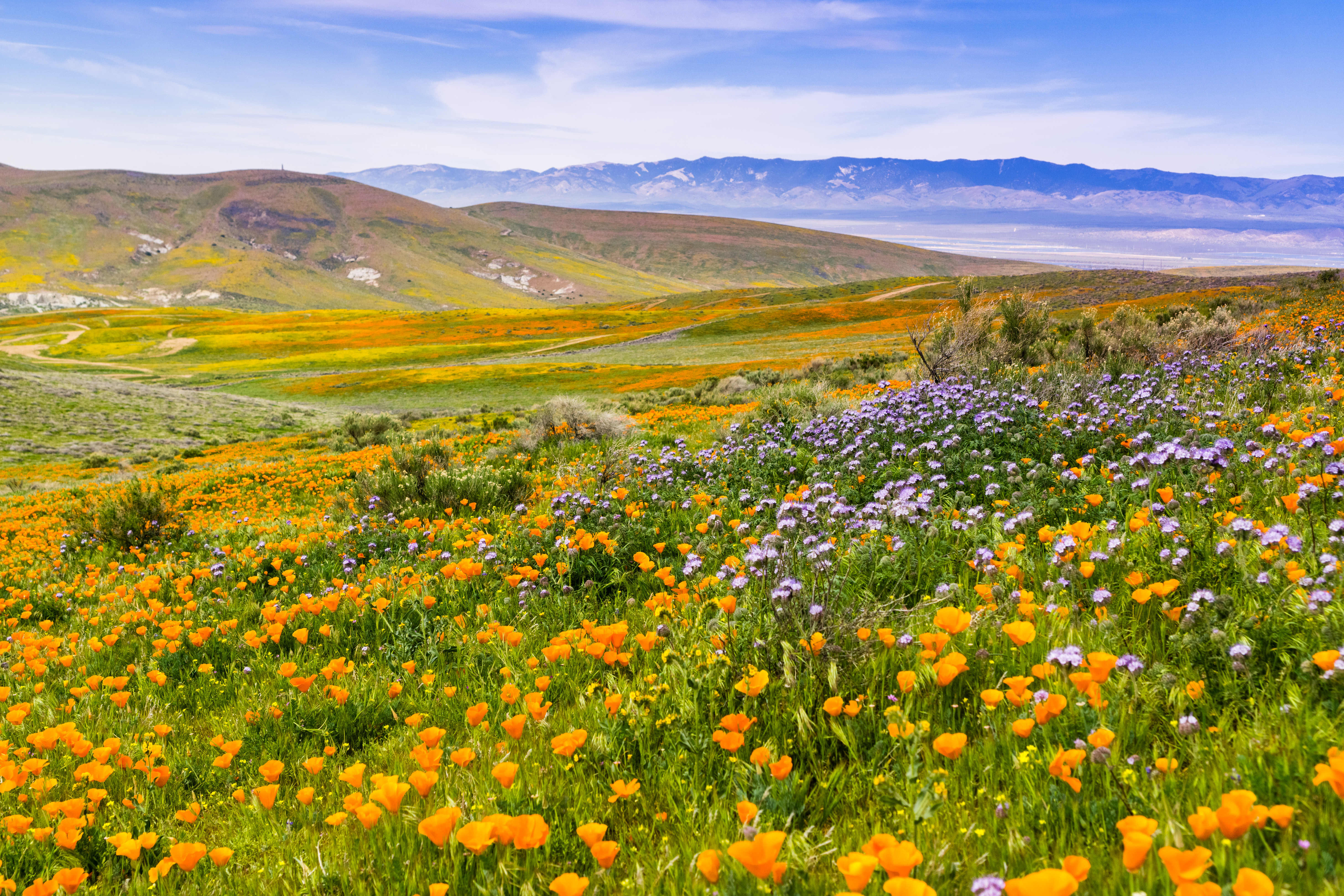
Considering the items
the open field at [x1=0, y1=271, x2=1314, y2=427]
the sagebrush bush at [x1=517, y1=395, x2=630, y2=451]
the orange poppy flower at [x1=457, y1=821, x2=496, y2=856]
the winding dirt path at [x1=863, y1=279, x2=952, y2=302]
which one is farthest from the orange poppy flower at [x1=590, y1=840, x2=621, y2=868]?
the winding dirt path at [x1=863, y1=279, x2=952, y2=302]

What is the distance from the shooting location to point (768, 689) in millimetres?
2672

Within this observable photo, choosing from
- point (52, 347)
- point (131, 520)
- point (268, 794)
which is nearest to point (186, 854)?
point (268, 794)

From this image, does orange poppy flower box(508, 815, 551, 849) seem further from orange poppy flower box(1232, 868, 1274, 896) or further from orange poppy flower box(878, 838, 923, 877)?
orange poppy flower box(1232, 868, 1274, 896)

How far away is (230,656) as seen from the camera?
4.24 m

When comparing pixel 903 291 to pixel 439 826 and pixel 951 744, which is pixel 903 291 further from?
pixel 439 826

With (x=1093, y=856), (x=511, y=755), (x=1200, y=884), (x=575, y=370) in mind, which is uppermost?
(x=1200, y=884)

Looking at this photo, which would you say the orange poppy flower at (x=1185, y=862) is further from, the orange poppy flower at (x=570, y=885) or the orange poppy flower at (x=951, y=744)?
the orange poppy flower at (x=570, y=885)

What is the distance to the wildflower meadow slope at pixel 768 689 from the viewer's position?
1.77 m

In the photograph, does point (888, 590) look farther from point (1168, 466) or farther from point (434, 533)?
point (434, 533)

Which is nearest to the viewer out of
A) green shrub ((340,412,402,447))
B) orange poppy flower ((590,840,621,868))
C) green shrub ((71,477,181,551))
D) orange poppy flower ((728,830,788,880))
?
orange poppy flower ((728,830,788,880))

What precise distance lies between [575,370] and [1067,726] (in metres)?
50.9

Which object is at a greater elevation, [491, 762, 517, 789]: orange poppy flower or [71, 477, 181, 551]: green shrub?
[491, 762, 517, 789]: orange poppy flower

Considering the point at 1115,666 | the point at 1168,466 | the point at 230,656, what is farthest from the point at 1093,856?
the point at 230,656

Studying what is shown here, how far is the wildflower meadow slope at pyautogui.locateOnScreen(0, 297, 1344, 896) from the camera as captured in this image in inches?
69.7
